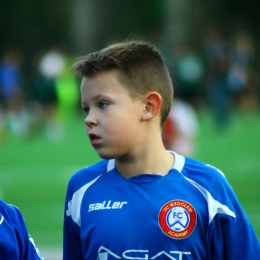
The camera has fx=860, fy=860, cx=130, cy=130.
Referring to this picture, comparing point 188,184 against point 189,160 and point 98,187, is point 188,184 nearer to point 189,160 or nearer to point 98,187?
point 189,160

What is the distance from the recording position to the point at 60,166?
670 inches

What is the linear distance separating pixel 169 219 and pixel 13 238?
2.19 ft

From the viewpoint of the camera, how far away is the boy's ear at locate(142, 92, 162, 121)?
151 inches

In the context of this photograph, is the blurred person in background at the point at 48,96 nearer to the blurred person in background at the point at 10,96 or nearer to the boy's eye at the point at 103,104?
the blurred person in background at the point at 10,96

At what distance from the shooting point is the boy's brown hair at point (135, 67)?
3.78m

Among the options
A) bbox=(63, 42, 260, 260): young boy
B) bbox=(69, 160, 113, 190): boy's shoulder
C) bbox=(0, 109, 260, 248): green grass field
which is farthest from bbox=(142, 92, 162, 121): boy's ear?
bbox=(0, 109, 260, 248): green grass field

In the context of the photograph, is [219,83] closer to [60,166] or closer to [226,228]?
[60,166]

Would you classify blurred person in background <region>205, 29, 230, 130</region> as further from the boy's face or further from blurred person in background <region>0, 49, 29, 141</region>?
the boy's face

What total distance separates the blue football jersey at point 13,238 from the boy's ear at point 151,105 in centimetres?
71

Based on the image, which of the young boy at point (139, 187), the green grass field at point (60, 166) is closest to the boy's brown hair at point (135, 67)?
the young boy at point (139, 187)

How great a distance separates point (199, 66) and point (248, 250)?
2541 centimetres

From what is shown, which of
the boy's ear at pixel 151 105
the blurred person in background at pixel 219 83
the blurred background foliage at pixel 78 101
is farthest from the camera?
the blurred person in background at pixel 219 83

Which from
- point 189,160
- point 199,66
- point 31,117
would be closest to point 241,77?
point 199,66

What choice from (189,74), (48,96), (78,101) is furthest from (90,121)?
(78,101)
